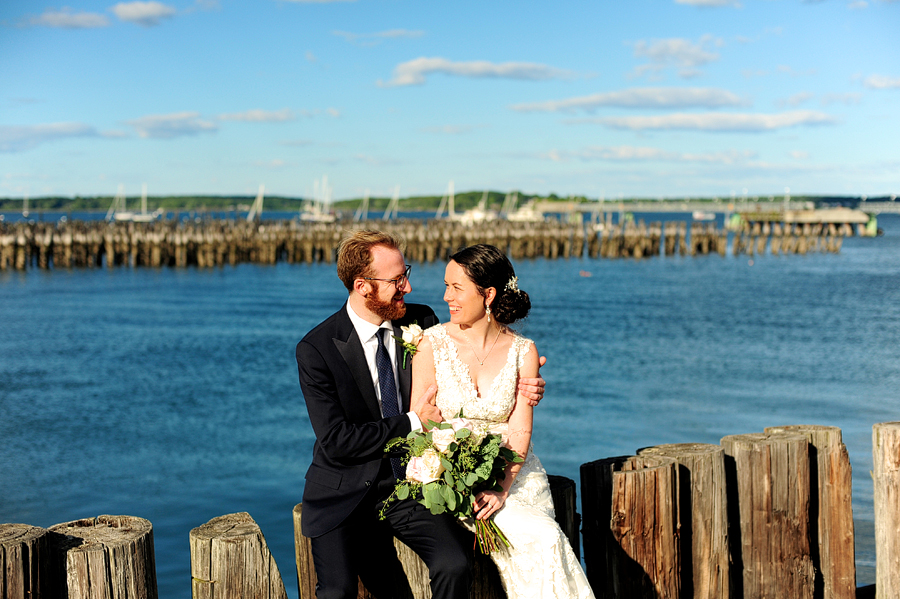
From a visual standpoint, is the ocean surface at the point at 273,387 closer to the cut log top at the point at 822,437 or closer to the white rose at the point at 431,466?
the cut log top at the point at 822,437

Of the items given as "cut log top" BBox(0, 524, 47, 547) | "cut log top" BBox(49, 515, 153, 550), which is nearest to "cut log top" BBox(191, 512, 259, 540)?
"cut log top" BBox(49, 515, 153, 550)

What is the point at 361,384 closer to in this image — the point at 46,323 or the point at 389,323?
the point at 389,323

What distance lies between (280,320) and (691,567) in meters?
25.8

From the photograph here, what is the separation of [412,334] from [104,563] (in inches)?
59.9

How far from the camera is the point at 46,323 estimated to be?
27.2 meters

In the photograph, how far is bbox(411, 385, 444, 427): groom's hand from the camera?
134 inches

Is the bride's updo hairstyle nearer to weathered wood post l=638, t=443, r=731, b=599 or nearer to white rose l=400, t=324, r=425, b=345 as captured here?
white rose l=400, t=324, r=425, b=345

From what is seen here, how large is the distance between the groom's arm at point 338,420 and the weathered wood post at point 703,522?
1.37 metres

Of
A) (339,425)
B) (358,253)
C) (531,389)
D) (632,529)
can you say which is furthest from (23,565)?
(632,529)

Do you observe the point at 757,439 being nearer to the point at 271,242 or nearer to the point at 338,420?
the point at 338,420

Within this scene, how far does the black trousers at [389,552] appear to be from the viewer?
10.4ft

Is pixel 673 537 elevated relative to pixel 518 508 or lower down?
lower down

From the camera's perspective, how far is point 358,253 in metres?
3.57

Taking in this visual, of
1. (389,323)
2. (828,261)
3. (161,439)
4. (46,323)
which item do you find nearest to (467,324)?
(389,323)
